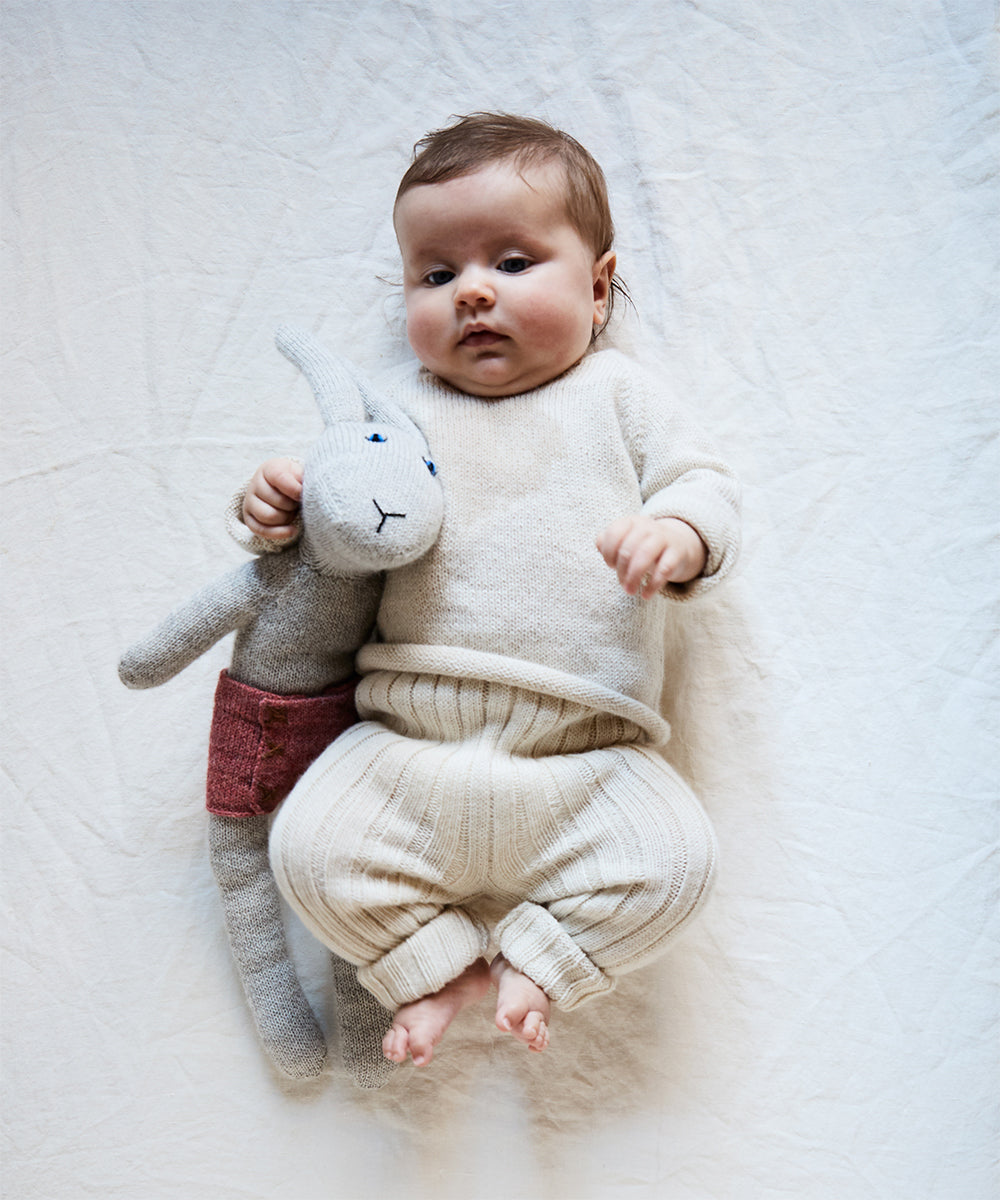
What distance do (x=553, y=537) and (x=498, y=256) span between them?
236mm

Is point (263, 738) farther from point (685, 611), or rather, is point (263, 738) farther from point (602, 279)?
point (602, 279)

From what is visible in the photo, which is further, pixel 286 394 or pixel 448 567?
pixel 286 394

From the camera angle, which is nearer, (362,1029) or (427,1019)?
(427,1019)

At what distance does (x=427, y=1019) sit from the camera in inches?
30.9

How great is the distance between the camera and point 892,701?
92 centimetres

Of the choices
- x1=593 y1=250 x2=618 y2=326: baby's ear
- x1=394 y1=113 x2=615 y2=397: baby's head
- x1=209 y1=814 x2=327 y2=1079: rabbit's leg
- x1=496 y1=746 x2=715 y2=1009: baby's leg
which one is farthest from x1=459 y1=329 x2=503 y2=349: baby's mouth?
x1=209 y1=814 x2=327 y2=1079: rabbit's leg

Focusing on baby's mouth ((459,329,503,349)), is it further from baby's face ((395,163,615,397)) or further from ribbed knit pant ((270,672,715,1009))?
ribbed knit pant ((270,672,715,1009))

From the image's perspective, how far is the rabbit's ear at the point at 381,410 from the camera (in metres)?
Result: 0.83

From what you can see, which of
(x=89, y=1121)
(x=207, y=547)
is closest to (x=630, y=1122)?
(x=89, y=1121)

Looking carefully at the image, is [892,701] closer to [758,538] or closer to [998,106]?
[758,538]

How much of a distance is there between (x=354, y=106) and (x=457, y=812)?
690 mm

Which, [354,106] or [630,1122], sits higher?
[354,106]

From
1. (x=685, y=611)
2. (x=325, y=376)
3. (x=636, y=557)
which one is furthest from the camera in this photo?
(x=685, y=611)

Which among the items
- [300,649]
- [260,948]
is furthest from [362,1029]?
[300,649]
